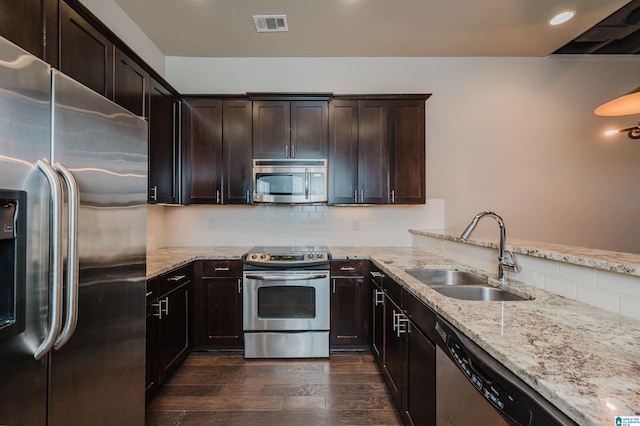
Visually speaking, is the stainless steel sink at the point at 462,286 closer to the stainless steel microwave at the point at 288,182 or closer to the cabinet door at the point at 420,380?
the cabinet door at the point at 420,380

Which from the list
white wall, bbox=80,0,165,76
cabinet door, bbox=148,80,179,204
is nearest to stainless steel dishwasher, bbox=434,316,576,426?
cabinet door, bbox=148,80,179,204

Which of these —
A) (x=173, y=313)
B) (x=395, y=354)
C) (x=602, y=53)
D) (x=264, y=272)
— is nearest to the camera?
(x=395, y=354)

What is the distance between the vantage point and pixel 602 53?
3.34m

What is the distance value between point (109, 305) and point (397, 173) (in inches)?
103

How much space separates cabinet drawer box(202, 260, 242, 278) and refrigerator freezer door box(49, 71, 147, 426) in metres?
1.37

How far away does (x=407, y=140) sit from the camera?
3.04m

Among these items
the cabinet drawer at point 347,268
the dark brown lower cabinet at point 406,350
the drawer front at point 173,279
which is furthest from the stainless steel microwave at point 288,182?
the dark brown lower cabinet at point 406,350

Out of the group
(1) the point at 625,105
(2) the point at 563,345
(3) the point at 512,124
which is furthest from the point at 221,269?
(3) the point at 512,124

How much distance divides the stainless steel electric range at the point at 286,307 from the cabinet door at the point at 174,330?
0.51 metres

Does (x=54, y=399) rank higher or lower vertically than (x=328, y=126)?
lower

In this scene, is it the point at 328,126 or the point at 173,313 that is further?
the point at 328,126

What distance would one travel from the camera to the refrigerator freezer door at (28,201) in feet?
2.65

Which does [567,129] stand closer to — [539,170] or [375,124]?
[539,170]

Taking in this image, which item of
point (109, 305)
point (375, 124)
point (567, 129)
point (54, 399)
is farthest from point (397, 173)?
point (54, 399)
